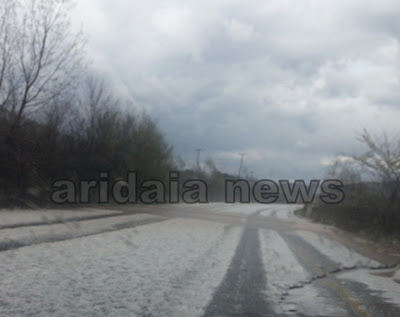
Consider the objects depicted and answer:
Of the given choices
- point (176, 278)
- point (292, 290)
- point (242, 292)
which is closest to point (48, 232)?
point (176, 278)

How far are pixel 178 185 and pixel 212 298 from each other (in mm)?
55059

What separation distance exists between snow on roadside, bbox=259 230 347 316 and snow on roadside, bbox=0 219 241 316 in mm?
1087

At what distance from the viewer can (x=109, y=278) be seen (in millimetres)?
10188

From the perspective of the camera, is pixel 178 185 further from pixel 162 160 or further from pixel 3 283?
pixel 3 283

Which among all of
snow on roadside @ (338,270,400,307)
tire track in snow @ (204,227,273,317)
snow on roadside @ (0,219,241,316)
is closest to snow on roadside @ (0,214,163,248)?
snow on roadside @ (0,219,241,316)

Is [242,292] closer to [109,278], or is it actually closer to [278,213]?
[109,278]

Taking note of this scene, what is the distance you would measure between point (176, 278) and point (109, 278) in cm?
132

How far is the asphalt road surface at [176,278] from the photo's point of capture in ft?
26.6

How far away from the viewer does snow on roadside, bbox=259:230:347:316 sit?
8508mm

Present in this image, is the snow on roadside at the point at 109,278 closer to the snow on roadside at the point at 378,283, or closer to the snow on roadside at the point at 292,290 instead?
the snow on roadside at the point at 292,290

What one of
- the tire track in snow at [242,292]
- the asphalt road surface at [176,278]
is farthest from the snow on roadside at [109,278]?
the tire track in snow at [242,292]

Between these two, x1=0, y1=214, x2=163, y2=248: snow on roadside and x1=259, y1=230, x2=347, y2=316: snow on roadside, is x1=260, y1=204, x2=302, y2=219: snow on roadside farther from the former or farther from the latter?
x1=259, y1=230, x2=347, y2=316: snow on roadside

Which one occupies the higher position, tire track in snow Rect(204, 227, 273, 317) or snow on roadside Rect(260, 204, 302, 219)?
snow on roadside Rect(260, 204, 302, 219)

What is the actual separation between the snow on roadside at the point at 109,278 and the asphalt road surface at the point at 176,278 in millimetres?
16
